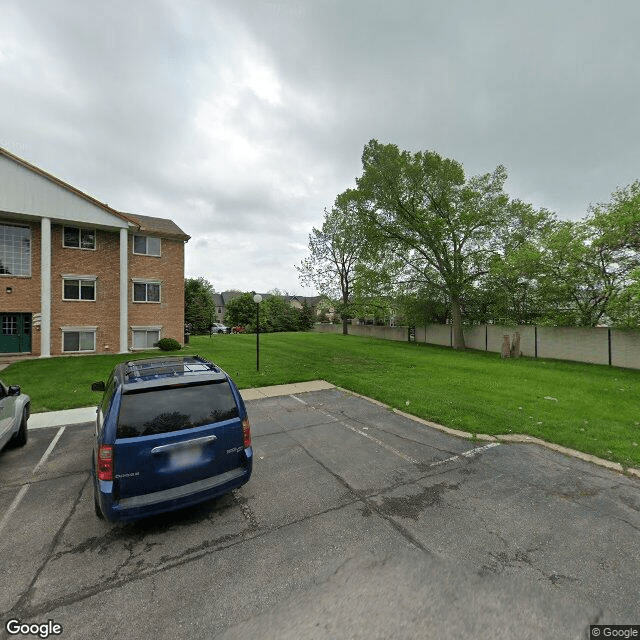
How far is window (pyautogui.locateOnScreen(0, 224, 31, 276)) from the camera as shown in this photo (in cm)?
1716

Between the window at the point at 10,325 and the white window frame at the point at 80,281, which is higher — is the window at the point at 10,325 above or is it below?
below

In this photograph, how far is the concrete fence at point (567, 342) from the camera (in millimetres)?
16484

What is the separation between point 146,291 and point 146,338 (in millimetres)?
3055

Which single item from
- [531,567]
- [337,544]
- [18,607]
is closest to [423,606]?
[337,544]

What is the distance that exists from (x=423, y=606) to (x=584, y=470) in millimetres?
4209

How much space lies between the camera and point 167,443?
3.49 meters

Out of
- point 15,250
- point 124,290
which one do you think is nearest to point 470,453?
point 124,290

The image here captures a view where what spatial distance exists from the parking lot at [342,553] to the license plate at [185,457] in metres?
0.78

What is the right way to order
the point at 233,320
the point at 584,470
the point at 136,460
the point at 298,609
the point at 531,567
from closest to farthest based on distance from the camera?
the point at 298,609
the point at 531,567
the point at 136,460
the point at 584,470
the point at 233,320

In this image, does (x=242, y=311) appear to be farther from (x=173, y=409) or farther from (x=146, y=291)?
(x=173, y=409)

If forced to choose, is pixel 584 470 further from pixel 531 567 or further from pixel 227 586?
pixel 227 586

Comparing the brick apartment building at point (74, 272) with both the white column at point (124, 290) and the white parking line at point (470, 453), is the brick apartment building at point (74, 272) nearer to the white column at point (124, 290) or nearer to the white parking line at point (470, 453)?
the white column at point (124, 290)

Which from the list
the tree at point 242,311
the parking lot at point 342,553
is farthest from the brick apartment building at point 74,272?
the tree at point 242,311

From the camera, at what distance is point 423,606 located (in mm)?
2629
